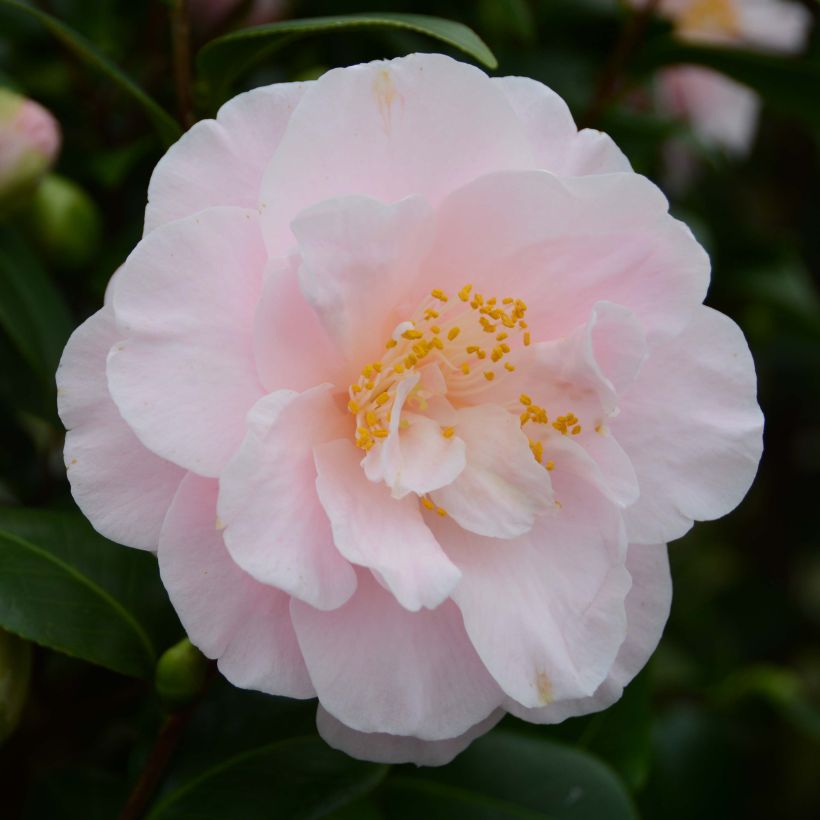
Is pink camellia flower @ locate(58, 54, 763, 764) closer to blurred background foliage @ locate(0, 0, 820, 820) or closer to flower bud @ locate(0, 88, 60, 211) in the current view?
blurred background foliage @ locate(0, 0, 820, 820)

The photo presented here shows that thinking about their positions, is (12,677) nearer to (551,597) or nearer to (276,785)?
(276,785)

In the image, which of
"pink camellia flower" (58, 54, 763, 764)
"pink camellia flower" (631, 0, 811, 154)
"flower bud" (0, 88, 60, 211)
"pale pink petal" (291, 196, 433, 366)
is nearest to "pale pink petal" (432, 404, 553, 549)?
"pink camellia flower" (58, 54, 763, 764)

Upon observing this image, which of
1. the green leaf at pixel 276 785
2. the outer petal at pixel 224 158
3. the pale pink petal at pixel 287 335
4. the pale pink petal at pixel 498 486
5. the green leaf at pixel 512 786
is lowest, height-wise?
the green leaf at pixel 512 786

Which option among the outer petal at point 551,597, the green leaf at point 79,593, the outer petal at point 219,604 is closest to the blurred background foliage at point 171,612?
the green leaf at point 79,593

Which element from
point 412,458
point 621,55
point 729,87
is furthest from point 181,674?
point 729,87

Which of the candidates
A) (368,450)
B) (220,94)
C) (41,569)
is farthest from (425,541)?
(220,94)

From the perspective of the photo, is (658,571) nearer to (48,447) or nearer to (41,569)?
(41,569)

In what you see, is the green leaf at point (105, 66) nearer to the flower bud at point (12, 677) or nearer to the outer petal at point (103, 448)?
the outer petal at point (103, 448)
